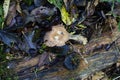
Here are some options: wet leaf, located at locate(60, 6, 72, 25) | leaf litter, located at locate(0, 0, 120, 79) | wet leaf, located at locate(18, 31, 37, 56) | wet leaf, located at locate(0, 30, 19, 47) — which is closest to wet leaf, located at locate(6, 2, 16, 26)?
leaf litter, located at locate(0, 0, 120, 79)

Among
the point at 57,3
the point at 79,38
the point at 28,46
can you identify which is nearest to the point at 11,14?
the point at 28,46

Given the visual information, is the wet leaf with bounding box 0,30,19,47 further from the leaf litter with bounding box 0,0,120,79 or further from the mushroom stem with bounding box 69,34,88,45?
the mushroom stem with bounding box 69,34,88,45

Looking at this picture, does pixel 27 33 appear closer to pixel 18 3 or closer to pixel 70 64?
pixel 18 3

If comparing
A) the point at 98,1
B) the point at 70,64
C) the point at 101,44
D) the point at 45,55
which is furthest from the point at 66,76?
the point at 98,1

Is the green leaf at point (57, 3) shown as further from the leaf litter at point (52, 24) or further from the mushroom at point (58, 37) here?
the mushroom at point (58, 37)

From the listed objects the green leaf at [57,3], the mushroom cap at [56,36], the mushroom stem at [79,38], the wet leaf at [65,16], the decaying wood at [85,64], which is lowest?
the decaying wood at [85,64]

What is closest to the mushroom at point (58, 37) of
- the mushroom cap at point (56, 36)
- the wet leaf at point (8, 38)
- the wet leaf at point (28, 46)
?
the mushroom cap at point (56, 36)
